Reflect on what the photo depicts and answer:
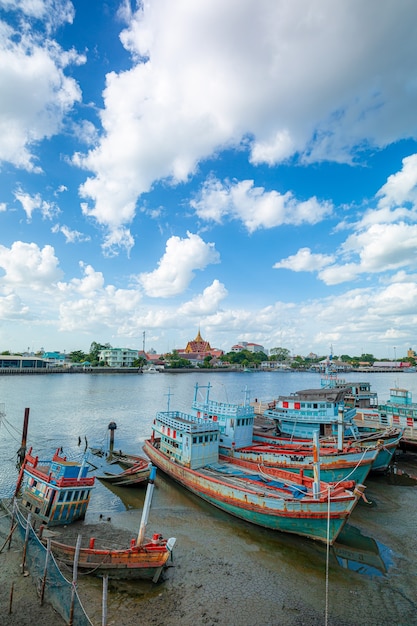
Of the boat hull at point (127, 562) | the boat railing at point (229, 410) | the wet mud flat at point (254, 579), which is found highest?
the boat railing at point (229, 410)

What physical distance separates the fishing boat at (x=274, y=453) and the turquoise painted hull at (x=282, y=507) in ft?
14.1

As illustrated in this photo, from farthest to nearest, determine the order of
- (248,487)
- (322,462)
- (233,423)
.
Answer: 1. (233,423)
2. (322,462)
3. (248,487)

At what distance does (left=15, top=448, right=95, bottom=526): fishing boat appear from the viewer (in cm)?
1850

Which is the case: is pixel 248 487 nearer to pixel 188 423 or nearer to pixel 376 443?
pixel 188 423

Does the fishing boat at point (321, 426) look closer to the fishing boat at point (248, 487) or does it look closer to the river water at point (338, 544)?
the river water at point (338, 544)

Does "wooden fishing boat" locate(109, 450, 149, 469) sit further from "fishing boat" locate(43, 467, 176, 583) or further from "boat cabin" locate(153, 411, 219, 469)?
"fishing boat" locate(43, 467, 176, 583)

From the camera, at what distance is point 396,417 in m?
38.9

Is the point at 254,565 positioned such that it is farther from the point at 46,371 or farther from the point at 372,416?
the point at 46,371

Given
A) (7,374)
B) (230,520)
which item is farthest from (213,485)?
(7,374)

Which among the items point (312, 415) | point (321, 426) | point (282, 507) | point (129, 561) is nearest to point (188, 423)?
point (282, 507)

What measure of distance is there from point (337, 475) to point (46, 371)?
138940 mm

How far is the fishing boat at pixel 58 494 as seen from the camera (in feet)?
60.7

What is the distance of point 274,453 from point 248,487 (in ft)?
19.6

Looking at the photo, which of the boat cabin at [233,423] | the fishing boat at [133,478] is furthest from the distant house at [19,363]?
the boat cabin at [233,423]
